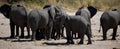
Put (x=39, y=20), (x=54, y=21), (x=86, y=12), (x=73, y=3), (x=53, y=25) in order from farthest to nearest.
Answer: (x=73, y=3), (x=53, y=25), (x=86, y=12), (x=54, y=21), (x=39, y=20)

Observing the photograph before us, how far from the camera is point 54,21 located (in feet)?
63.4

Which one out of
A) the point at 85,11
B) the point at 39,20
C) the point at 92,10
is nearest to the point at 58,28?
the point at 39,20

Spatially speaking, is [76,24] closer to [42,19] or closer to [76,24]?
[76,24]

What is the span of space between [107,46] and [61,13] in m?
2.38

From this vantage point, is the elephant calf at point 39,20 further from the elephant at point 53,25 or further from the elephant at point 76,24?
the elephant at point 76,24

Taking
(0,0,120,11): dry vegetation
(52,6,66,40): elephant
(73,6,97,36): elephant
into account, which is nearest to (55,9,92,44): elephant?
(52,6,66,40): elephant

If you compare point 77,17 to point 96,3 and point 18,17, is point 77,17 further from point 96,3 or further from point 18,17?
point 96,3

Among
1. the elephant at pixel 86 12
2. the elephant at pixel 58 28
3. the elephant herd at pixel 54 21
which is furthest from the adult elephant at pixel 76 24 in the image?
the elephant at pixel 86 12

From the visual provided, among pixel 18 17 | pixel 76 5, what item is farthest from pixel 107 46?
pixel 76 5

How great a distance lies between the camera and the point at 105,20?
2000 cm

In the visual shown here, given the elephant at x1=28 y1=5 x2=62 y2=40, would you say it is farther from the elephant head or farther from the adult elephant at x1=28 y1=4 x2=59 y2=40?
the elephant head

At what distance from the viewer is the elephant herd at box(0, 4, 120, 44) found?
17844 mm

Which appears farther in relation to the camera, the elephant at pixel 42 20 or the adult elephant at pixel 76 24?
the elephant at pixel 42 20

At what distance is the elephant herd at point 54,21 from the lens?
17.8 meters
